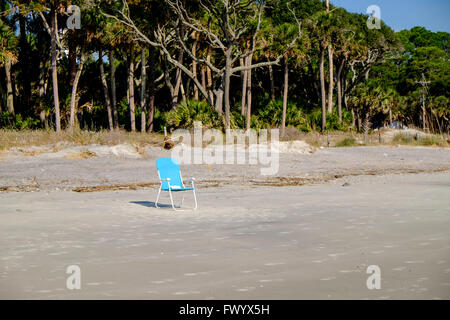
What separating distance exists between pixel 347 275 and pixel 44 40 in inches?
1160

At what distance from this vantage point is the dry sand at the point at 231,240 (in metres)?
4.48

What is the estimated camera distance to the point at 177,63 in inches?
1102

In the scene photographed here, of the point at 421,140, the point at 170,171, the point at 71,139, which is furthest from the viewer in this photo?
the point at 421,140

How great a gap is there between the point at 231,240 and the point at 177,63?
22276 millimetres

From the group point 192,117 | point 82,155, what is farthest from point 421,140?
point 82,155

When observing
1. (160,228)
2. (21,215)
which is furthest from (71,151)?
(160,228)

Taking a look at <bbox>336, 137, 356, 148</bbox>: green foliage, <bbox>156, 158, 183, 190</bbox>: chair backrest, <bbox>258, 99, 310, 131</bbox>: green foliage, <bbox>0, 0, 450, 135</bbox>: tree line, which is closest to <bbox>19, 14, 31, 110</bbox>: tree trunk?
<bbox>0, 0, 450, 135</bbox>: tree line

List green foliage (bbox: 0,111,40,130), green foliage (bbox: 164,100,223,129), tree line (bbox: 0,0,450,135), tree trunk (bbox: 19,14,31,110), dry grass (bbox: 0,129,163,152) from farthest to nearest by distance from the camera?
tree trunk (bbox: 19,14,31,110) < green foliage (bbox: 0,111,40,130) < tree line (bbox: 0,0,450,135) < green foliage (bbox: 164,100,223,129) < dry grass (bbox: 0,129,163,152)

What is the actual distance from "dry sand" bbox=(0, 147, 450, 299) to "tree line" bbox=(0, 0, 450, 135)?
1194 cm

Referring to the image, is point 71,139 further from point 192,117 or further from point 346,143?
point 346,143

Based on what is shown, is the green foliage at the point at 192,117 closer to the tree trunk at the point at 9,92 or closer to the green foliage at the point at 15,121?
the green foliage at the point at 15,121

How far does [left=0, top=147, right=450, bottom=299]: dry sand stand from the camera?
4477 mm

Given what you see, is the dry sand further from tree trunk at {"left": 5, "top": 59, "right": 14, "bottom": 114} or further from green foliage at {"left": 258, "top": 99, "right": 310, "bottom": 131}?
green foliage at {"left": 258, "top": 99, "right": 310, "bottom": 131}

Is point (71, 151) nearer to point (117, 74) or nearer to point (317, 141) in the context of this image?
point (317, 141)
